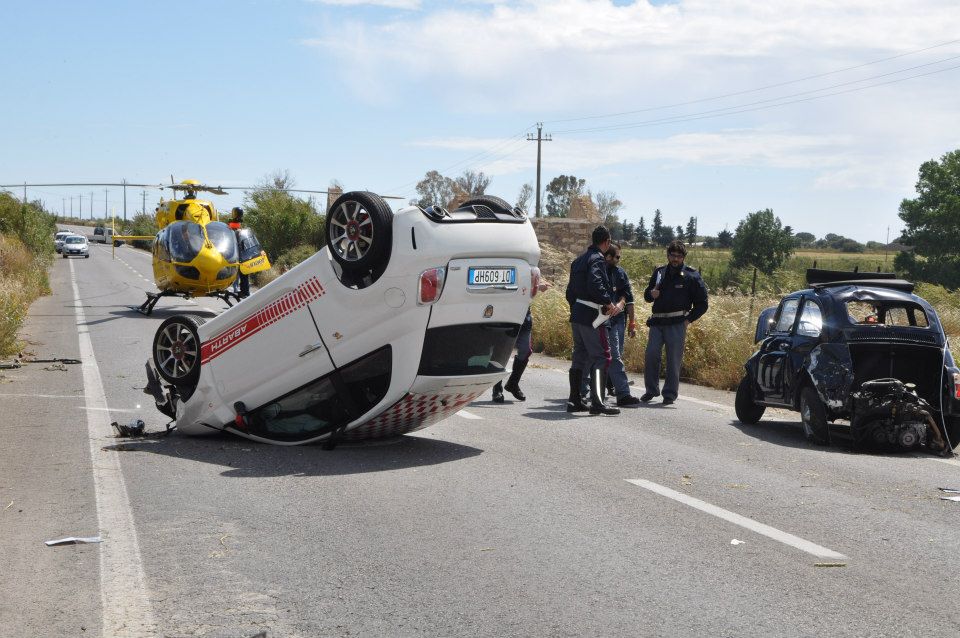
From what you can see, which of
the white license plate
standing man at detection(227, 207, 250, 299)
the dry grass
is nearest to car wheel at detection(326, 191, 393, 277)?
the white license plate

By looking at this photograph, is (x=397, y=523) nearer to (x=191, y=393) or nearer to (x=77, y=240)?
(x=191, y=393)

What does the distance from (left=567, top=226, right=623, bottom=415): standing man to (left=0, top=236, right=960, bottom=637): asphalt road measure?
1.04m

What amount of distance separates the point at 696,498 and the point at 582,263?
4744 millimetres

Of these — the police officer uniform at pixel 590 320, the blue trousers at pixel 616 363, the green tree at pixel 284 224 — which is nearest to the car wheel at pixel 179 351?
the police officer uniform at pixel 590 320

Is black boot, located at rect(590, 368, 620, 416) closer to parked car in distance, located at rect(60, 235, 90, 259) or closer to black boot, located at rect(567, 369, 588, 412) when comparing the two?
black boot, located at rect(567, 369, 588, 412)

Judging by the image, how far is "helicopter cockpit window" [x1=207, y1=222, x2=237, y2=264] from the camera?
2714 cm

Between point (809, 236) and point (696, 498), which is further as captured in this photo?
point (809, 236)

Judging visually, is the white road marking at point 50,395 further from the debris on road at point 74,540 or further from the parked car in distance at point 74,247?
the parked car in distance at point 74,247

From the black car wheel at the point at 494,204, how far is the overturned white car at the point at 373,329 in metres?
0.01

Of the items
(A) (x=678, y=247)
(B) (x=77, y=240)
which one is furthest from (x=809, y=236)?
(A) (x=678, y=247)

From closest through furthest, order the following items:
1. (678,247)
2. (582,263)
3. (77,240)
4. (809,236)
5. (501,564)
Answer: (501,564)
(582,263)
(678,247)
(77,240)
(809,236)

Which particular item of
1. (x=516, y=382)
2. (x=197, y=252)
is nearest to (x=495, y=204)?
(x=516, y=382)

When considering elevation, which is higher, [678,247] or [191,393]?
[678,247]

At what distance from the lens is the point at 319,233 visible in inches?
2283
